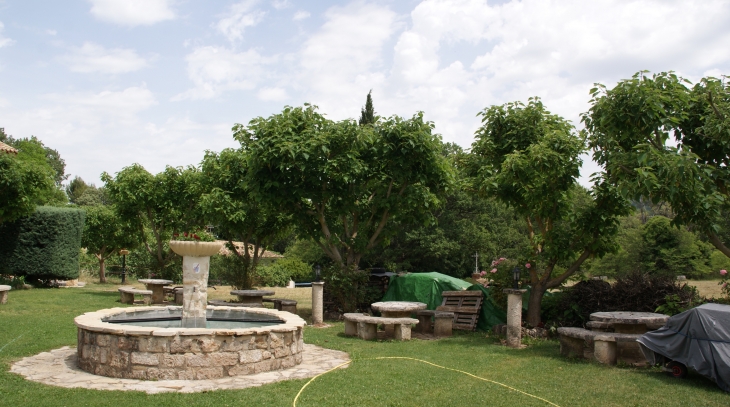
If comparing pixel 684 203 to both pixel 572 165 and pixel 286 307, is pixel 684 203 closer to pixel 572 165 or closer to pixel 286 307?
pixel 572 165

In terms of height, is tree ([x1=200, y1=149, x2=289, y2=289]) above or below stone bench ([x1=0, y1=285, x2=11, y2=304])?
above

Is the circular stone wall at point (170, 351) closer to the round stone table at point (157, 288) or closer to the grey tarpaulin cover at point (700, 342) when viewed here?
the grey tarpaulin cover at point (700, 342)

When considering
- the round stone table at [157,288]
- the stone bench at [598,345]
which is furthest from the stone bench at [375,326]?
the round stone table at [157,288]

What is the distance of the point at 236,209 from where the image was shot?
16828mm

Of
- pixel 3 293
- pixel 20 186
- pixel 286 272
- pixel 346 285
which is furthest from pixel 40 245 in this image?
pixel 286 272

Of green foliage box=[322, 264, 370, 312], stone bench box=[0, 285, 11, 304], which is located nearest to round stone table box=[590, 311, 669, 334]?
green foliage box=[322, 264, 370, 312]

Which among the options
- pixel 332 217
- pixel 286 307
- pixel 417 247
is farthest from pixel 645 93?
pixel 417 247

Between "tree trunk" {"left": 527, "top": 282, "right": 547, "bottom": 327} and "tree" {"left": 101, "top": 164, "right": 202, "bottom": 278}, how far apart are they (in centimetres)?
1117

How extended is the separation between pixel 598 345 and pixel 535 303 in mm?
3274

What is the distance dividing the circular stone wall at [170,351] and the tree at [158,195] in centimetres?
1130

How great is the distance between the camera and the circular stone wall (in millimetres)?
6941

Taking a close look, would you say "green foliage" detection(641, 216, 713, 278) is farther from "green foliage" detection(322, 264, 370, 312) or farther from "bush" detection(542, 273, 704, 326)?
"green foliage" detection(322, 264, 370, 312)

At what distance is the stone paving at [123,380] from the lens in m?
6.58

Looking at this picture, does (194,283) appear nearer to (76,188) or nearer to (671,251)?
(671,251)
